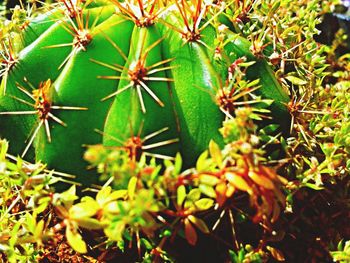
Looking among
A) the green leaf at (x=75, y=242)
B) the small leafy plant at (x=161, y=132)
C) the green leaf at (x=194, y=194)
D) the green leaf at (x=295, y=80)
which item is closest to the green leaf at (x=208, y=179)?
the small leafy plant at (x=161, y=132)

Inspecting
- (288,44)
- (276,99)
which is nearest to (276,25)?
(288,44)

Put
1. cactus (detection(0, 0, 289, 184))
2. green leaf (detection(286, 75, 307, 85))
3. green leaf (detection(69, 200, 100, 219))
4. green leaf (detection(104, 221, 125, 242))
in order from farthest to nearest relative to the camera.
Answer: green leaf (detection(286, 75, 307, 85)) < cactus (detection(0, 0, 289, 184)) < green leaf (detection(69, 200, 100, 219)) < green leaf (detection(104, 221, 125, 242))

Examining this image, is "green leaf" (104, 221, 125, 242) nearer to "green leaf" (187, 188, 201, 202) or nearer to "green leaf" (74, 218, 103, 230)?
"green leaf" (74, 218, 103, 230)

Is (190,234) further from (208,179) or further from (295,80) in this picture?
(295,80)

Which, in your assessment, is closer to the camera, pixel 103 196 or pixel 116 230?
pixel 116 230

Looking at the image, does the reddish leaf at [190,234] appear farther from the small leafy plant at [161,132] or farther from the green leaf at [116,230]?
the green leaf at [116,230]

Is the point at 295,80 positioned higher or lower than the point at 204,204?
higher

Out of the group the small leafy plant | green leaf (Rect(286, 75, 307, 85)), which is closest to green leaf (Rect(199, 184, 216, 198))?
the small leafy plant

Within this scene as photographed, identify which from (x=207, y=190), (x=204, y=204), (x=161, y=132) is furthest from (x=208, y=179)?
(x=161, y=132)
